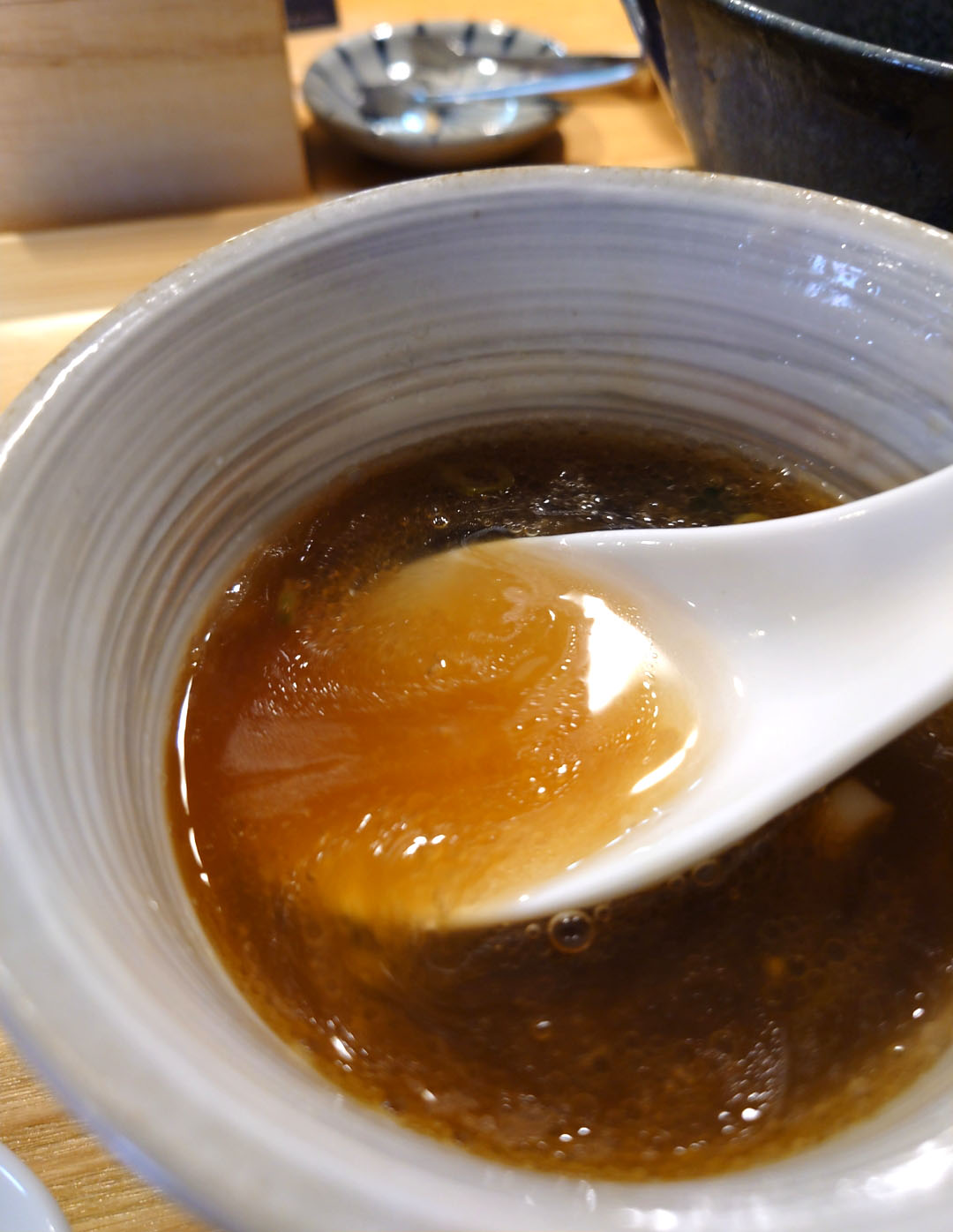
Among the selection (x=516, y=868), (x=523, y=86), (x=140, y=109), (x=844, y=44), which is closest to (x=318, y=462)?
(x=516, y=868)

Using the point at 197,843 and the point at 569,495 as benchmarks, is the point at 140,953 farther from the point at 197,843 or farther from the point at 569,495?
the point at 569,495

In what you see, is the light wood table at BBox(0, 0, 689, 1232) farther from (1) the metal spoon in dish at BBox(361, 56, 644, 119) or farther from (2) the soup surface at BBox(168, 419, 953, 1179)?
(2) the soup surface at BBox(168, 419, 953, 1179)

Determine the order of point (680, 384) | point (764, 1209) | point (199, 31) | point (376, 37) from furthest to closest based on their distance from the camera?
point (376, 37) → point (199, 31) → point (680, 384) → point (764, 1209)

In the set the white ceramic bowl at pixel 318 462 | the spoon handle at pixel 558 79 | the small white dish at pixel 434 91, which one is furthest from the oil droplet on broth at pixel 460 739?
the spoon handle at pixel 558 79

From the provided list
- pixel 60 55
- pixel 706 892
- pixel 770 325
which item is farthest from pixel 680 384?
pixel 60 55

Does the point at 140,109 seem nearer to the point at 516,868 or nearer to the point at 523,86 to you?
the point at 523,86

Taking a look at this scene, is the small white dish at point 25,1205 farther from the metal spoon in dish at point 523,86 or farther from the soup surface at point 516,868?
the metal spoon in dish at point 523,86
